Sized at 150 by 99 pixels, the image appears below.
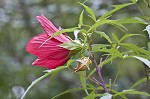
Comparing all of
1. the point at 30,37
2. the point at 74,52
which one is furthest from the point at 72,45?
the point at 30,37

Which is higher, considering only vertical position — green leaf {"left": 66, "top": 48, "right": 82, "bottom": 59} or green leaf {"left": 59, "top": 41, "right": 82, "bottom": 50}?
green leaf {"left": 59, "top": 41, "right": 82, "bottom": 50}

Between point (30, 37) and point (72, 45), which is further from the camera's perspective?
point (30, 37)

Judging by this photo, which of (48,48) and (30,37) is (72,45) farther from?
(30,37)

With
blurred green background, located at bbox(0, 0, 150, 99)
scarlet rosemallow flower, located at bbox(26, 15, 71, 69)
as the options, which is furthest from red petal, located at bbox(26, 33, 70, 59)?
blurred green background, located at bbox(0, 0, 150, 99)

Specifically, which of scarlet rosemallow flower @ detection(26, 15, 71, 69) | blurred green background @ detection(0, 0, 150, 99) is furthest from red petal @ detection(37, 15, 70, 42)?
blurred green background @ detection(0, 0, 150, 99)

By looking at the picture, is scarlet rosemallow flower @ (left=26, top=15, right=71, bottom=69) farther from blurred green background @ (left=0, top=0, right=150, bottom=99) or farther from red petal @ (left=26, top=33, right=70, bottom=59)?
blurred green background @ (left=0, top=0, right=150, bottom=99)

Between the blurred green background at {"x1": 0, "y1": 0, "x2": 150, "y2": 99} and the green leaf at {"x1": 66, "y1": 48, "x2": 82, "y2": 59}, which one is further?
the blurred green background at {"x1": 0, "y1": 0, "x2": 150, "y2": 99}

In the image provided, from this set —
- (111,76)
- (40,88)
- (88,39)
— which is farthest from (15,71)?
(88,39)

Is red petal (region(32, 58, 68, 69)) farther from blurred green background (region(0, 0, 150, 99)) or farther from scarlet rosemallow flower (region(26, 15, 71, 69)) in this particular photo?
blurred green background (region(0, 0, 150, 99))
